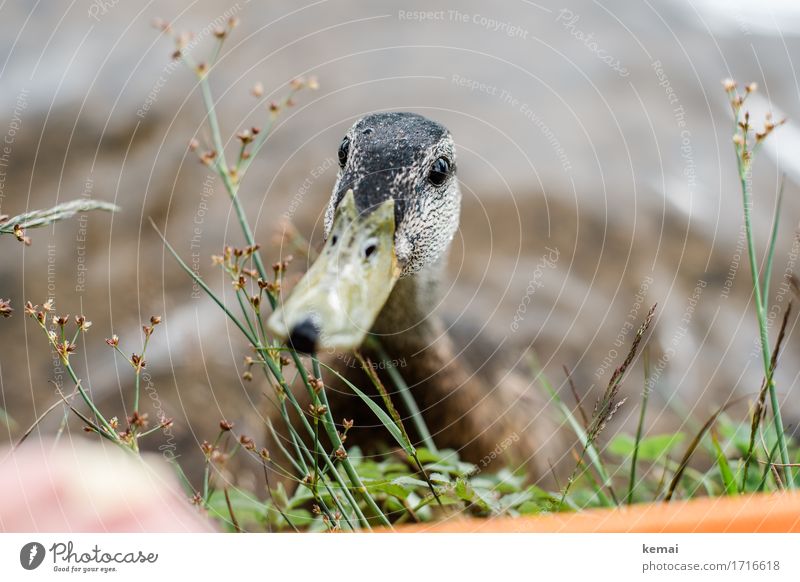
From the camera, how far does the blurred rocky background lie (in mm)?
1426

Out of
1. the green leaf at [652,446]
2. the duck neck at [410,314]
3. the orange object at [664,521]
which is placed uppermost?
the duck neck at [410,314]

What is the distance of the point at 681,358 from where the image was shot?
7.22 feet

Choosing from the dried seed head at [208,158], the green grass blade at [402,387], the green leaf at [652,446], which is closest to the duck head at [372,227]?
the dried seed head at [208,158]

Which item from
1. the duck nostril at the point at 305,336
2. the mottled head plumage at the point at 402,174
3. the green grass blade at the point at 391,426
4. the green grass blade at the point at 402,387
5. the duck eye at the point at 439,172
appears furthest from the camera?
the green grass blade at the point at 402,387

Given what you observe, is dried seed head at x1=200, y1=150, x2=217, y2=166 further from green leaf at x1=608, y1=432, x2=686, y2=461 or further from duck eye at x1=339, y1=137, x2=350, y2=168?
green leaf at x1=608, y1=432, x2=686, y2=461

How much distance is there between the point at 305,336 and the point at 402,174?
A: 406mm

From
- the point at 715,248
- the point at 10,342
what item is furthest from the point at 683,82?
the point at 10,342

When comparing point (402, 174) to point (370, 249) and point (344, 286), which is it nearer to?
point (370, 249)

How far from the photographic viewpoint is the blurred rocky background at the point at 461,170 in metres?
1.43

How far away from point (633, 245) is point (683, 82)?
56cm

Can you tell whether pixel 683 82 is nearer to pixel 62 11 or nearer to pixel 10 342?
pixel 62 11

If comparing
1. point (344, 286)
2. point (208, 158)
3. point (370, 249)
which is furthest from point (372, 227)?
point (208, 158)
